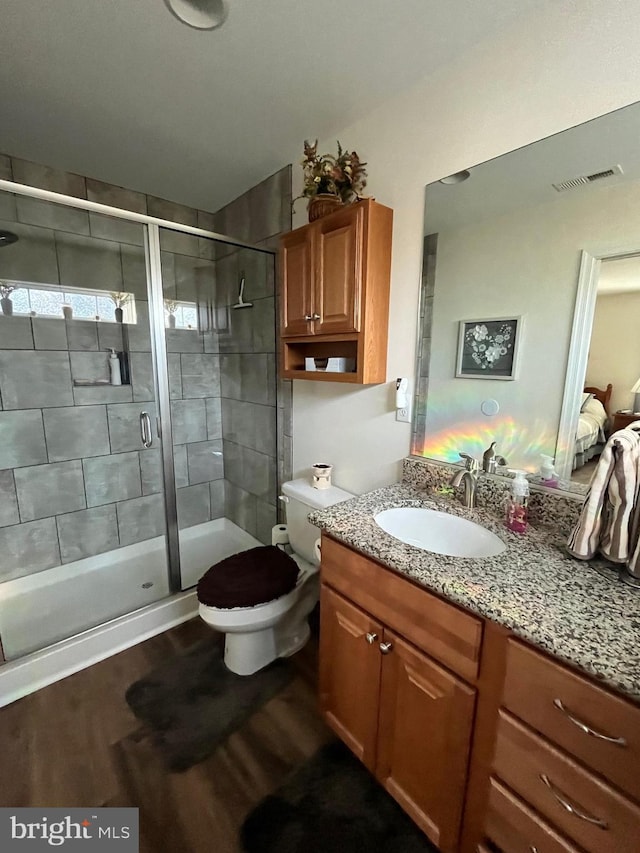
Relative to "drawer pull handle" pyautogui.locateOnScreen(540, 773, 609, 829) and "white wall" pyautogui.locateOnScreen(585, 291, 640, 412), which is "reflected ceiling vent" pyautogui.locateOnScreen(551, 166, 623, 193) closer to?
"white wall" pyautogui.locateOnScreen(585, 291, 640, 412)

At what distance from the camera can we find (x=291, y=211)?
205cm

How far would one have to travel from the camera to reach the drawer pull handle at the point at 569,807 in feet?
2.30

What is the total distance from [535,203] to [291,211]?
Answer: 1299 millimetres

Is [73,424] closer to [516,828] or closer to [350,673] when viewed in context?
[350,673]

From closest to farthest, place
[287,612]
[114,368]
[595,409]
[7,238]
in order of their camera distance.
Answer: [595,409] < [287,612] < [7,238] < [114,368]

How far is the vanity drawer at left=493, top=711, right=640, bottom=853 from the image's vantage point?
2.21ft

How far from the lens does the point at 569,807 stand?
74 cm

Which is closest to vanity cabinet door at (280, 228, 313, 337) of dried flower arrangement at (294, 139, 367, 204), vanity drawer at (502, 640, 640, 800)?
dried flower arrangement at (294, 139, 367, 204)

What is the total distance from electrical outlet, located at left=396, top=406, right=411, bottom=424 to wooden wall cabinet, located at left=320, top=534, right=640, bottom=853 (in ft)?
2.12

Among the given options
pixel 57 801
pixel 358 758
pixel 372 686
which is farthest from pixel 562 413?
pixel 57 801

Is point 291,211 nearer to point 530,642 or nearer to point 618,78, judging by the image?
point 618,78

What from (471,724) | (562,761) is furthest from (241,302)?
(562,761)

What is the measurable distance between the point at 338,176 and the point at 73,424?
6.82 ft

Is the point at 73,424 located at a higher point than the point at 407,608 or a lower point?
higher
